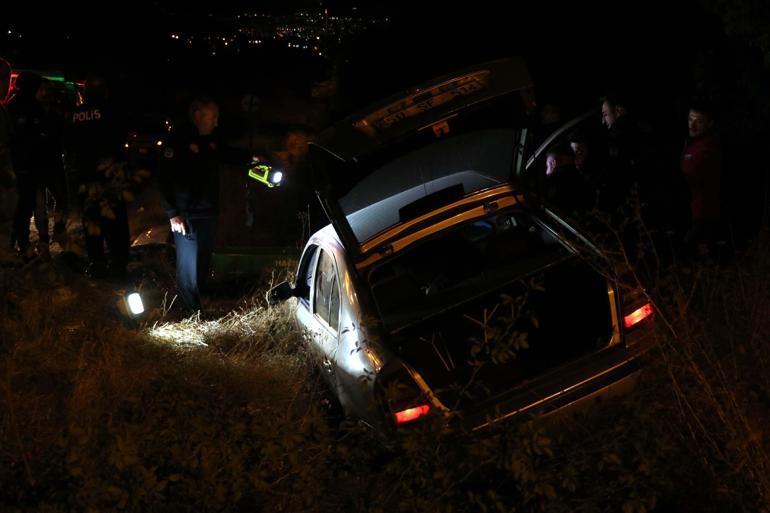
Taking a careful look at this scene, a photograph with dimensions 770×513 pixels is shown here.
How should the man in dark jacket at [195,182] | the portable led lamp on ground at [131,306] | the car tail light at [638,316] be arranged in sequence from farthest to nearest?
the man in dark jacket at [195,182] → the portable led lamp on ground at [131,306] → the car tail light at [638,316]

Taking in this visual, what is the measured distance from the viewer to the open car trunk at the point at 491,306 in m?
5.23

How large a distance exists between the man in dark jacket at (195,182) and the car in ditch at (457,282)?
59.2 inches

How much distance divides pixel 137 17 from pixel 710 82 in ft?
38.1

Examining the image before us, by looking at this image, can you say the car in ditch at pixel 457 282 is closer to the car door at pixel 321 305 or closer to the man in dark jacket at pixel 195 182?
the car door at pixel 321 305

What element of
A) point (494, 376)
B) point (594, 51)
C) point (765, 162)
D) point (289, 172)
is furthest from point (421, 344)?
point (594, 51)

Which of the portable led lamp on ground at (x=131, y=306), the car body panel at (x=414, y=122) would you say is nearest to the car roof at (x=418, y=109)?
the car body panel at (x=414, y=122)

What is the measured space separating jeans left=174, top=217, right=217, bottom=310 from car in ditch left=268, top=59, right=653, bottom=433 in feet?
4.89

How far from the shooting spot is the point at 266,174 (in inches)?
307

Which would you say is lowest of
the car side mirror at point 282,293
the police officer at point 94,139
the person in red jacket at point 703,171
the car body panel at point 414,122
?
the person in red jacket at point 703,171

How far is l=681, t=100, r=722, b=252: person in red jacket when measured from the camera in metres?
7.23

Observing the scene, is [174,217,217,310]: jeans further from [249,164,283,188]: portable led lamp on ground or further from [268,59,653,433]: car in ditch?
[268,59,653,433]: car in ditch

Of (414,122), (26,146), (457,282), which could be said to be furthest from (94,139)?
(414,122)

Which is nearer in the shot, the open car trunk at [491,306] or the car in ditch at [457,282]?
the car in ditch at [457,282]

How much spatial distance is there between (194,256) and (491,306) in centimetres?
318
